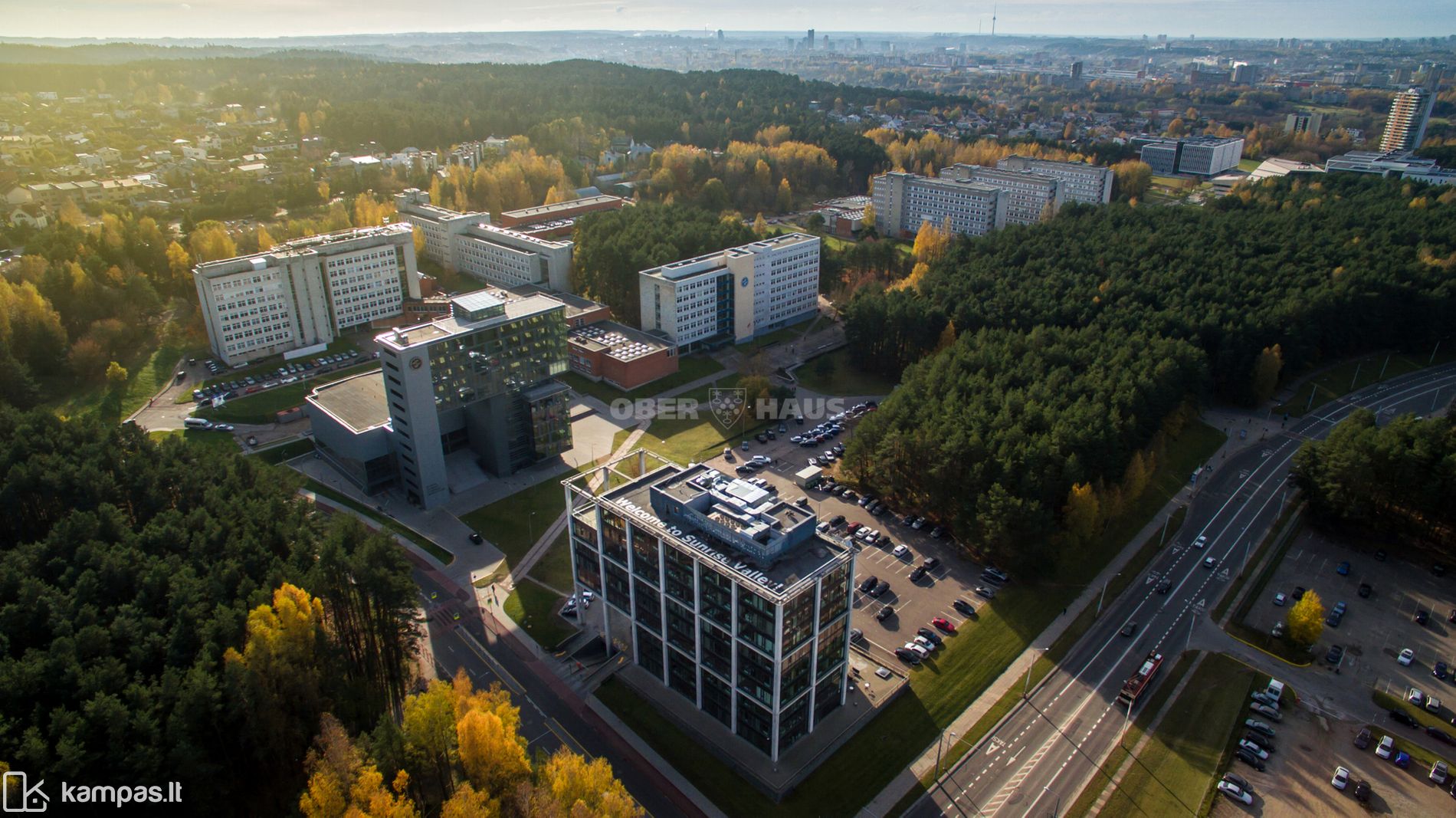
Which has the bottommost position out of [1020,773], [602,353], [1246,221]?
[1020,773]

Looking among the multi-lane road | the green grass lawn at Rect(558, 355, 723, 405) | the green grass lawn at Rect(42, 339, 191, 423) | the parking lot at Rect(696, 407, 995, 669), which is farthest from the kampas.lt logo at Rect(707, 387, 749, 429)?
the green grass lawn at Rect(42, 339, 191, 423)

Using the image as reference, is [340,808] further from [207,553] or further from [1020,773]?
[1020,773]

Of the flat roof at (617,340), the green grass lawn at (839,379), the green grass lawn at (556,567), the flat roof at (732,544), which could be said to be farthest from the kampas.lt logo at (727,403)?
the flat roof at (732,544)

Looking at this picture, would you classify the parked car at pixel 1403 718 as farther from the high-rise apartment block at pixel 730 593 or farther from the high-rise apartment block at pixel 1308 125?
the high-rise apartment block at pixel 1308 125

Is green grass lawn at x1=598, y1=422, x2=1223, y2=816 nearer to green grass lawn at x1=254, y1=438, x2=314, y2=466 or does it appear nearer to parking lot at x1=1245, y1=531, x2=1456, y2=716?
parking lot at x1=1245, y1=531, x2=1456, y2=716

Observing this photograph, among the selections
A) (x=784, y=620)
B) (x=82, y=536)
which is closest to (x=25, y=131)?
(x=82, y=536)

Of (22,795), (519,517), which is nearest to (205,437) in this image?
(519,517)
